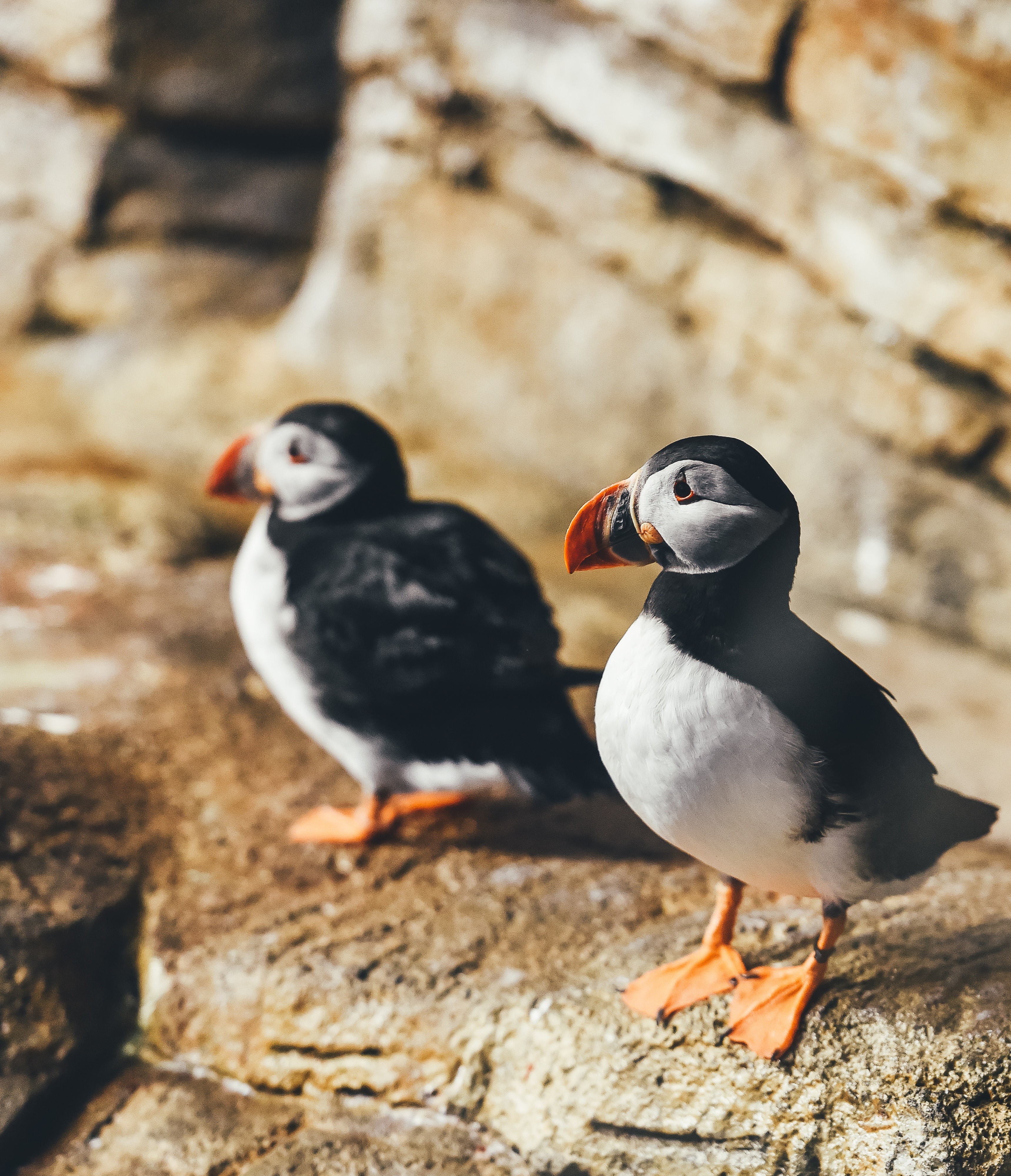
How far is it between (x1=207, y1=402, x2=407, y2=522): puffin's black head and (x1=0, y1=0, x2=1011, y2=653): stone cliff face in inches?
70.5

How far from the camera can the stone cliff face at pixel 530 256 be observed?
395 centimetres

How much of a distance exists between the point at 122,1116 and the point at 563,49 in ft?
13.3

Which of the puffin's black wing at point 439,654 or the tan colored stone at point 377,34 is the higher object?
the tan colored stone at point 377,34

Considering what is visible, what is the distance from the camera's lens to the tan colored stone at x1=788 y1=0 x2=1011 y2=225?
3596 millimetres

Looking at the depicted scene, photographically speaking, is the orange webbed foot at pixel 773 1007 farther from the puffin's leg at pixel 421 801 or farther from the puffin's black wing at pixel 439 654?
the puffin's leg at pixel 421 801

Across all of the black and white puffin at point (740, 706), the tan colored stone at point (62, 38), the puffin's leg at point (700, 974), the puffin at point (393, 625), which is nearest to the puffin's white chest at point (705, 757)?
the black and white puffin at point (740, 706)

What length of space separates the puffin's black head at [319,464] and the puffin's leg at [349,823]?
2.29 feet

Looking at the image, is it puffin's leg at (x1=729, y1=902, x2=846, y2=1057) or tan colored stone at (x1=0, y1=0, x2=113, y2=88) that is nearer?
puffin's leg at (x1=729, y1=902, x2=846, y2=1057)

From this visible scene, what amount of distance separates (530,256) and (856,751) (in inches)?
155

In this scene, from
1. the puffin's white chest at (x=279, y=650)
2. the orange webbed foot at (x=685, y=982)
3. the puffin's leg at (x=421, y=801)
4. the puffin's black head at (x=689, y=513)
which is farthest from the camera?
the puffin's leg at (x=421, y=801)

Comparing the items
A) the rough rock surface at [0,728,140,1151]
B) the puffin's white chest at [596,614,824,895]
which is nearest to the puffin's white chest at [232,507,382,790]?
the rough rock surface at [0,728,140,1151]

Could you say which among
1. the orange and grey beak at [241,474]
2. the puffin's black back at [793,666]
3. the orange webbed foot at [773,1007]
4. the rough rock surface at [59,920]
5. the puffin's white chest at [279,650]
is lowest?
the rough rock surface at [59,920]

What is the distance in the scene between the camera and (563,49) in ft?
14.9

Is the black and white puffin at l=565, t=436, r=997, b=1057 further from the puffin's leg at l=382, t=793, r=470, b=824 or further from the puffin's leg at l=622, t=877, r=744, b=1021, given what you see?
the puffin's leg at l=382, t=793, r=470, b=824
